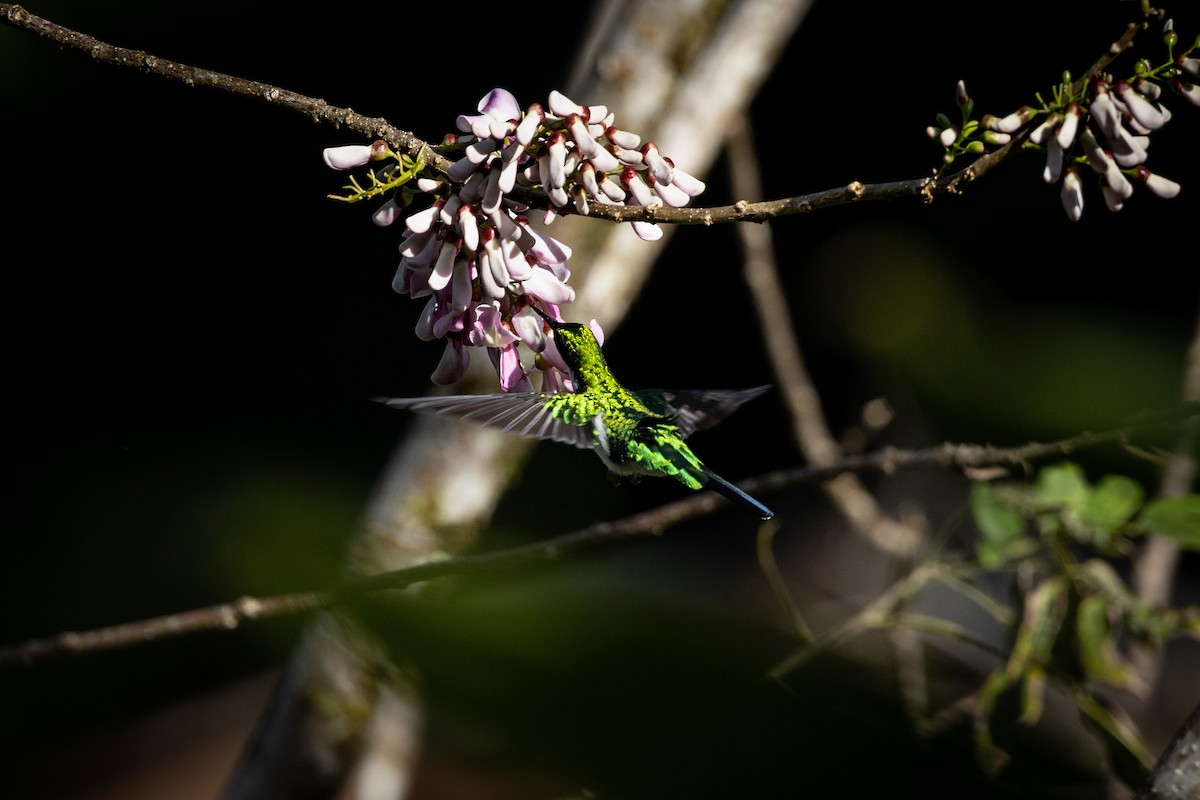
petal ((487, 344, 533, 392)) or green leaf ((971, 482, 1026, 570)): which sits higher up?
petal ((487, 344, 533, 392))

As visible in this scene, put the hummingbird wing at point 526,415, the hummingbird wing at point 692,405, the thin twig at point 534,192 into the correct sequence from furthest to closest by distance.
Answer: the hummingbird wing at point 692,405, the hummingbird wing at point 526,415, the thin twig at point 534,192

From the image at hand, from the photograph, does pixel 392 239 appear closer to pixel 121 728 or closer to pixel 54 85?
pixel 121 728

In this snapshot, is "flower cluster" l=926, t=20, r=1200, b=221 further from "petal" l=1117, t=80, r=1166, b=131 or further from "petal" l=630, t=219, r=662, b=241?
"petal" l=630, t=219, r=662, b=241

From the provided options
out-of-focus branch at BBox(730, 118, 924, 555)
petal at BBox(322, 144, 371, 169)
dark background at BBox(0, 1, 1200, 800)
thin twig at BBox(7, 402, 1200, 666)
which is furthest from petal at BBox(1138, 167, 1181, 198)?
dark background at BBox(0, 1, 1200, 800)

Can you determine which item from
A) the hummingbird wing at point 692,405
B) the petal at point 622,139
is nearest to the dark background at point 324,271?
the hummingbird wing at point 692,405

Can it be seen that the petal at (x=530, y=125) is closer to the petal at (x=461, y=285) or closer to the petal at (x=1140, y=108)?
the petal at (x=461, y=285)

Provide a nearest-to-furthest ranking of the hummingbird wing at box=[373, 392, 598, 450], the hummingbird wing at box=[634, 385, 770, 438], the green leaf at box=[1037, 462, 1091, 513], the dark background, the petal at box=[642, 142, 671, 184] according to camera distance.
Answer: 1. the petal at box=[642, 142, 671, 184]
2. the hummingbird wing at box=[373, 392, 598, 450]
3. the hummingbird wing at box=[634, 385, 770, 438]
4. the green leaf at box=[1037, 462, 1091, 513]
5. the dark background

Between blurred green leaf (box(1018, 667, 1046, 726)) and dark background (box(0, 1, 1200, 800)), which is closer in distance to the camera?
blurred green leaf (box(1018, 667, 1046, 726))

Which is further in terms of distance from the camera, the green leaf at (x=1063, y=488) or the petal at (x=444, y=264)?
the green leaf at (x=1063, y=488)

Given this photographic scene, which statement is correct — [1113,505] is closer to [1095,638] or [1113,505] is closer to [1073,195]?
[1095,638]
